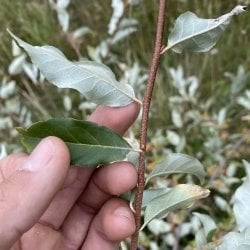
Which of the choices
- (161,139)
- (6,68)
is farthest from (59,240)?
(6,68)

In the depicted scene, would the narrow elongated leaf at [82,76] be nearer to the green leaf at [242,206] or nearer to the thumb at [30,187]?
the thumb at [30,187]

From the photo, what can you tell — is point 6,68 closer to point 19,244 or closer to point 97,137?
point 19,244

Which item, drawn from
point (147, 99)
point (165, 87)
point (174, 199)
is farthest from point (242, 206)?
point (165, 87)

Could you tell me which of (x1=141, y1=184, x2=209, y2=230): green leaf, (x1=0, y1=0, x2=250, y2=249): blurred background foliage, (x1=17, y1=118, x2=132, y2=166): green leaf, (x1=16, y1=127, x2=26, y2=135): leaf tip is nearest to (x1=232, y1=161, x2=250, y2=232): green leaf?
(x1=141, y1=184, x2=209, y2=230): green leaf

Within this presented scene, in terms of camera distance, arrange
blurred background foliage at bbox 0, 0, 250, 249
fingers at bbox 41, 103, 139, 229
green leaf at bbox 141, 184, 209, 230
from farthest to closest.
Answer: blurred background foliage at bbox 0, 0, 250, 249 → fingers at bbox 41, 103, 139, 229 → green leaf at bbox 141, 184, 209, 230

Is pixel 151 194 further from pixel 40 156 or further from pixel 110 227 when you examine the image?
pixel 40 156

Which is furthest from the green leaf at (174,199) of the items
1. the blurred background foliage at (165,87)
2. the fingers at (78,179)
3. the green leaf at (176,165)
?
the blurred background foliage at (165,87)

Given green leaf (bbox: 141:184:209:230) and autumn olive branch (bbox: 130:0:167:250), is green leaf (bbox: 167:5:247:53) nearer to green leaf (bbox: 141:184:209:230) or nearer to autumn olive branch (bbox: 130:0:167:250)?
autumn olive branch (bbox: 130:0:167:250)
